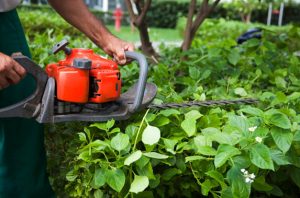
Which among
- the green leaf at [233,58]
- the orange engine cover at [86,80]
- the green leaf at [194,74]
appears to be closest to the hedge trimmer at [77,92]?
the orange engine cover at [86,80]

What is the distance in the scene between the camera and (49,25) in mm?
9664

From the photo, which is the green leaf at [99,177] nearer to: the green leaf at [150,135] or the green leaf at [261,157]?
the green leaf at [150,135]

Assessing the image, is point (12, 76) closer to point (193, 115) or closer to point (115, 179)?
point (115, 179)

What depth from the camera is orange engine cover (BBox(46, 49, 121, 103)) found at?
5.29 feet

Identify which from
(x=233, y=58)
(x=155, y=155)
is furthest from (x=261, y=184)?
(x=233, y=58)

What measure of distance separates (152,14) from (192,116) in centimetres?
1912

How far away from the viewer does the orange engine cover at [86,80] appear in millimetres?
1613

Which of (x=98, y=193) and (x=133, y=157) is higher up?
(x=133, y=157)

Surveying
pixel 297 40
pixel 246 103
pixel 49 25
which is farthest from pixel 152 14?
pixel 246 103

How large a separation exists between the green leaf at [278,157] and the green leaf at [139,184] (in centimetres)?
41

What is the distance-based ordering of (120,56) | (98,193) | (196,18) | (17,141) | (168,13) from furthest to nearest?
(168,13), (196,18), (17,141), (120,56), (98,193)

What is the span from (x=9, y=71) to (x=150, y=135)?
1.63ft

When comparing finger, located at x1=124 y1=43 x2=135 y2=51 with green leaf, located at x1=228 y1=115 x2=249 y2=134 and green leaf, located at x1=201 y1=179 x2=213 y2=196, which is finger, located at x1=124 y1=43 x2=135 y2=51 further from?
green leaf, located at x1=201 y1=179 x2=213 y2=196

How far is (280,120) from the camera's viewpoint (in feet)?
5.23
